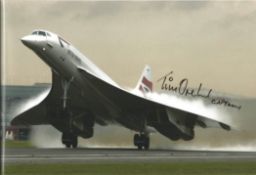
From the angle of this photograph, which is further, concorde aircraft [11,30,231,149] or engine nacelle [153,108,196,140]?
engine nacelle [153,108,196,140]

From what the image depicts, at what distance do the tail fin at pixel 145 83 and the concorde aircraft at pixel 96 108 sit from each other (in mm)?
999

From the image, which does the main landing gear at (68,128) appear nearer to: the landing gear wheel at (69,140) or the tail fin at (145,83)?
the landing gear wheel at (69,140)

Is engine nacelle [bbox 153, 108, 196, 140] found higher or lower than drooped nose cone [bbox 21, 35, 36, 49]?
lower

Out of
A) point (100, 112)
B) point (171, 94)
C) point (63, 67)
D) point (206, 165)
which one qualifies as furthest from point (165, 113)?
point (206, 165)

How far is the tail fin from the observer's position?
4239 cm

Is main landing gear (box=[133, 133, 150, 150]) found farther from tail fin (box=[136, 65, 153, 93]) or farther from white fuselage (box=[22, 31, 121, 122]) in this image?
tail fin (box=[136, 65, 153, 93])

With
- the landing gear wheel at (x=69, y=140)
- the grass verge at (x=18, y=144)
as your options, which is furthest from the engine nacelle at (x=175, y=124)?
the grass verge at (x=18, y=144)

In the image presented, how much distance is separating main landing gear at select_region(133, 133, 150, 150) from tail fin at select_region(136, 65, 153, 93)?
457 centimetres

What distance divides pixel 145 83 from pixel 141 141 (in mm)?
7580

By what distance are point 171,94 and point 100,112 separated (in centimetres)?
417

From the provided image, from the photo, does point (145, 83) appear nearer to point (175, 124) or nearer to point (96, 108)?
point (96, 108)

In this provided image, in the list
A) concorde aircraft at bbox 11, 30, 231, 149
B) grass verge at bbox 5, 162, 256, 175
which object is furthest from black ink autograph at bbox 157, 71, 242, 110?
grass verge at bbox 5, 162, 256, 175

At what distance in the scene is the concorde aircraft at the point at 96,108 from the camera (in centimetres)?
3850

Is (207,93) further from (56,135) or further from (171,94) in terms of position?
(56,135)
